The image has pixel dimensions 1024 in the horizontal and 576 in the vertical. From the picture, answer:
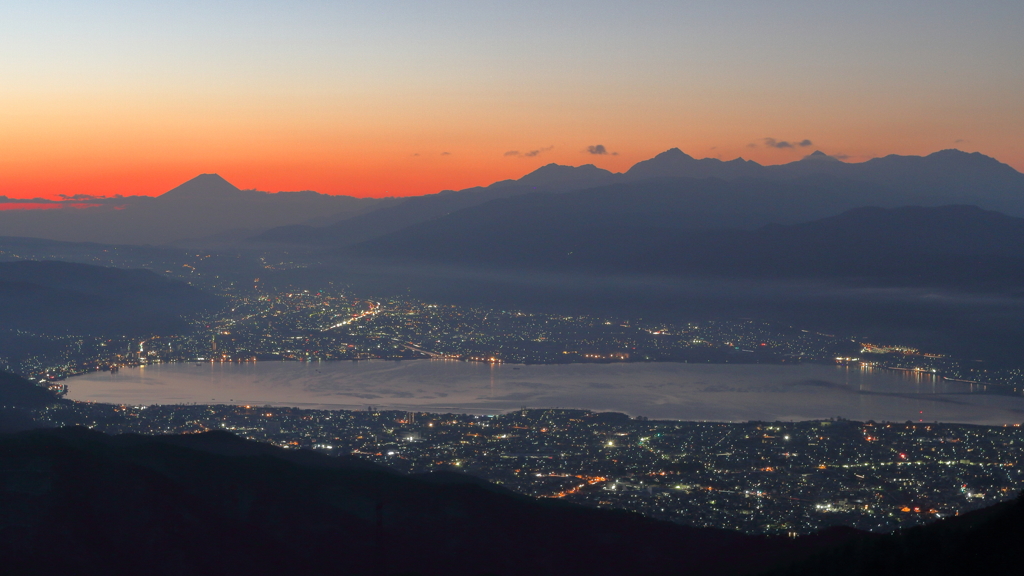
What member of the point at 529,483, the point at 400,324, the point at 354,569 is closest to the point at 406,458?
the point at 529,483

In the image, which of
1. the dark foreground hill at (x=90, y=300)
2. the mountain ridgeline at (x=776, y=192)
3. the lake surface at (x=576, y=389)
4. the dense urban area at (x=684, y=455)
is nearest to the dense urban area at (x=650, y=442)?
the dense urban area at (x=684, y=455)

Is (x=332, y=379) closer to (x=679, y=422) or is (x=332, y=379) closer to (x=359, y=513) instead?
(x=679, y=422)

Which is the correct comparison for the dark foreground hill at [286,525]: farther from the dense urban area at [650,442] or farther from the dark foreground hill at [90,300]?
the dark foreground hill at [90,300]

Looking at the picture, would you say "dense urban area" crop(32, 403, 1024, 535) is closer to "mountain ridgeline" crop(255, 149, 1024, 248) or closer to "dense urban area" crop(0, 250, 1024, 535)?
"dense urban area" crop(0, 250, 1024, 535)

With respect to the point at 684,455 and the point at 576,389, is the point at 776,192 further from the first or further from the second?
the point at 684,455

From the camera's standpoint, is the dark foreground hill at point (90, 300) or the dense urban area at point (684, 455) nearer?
the dense urban area at point (684, 455)
